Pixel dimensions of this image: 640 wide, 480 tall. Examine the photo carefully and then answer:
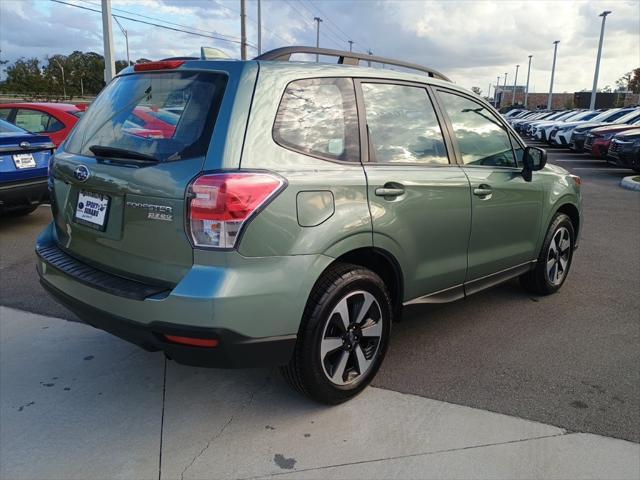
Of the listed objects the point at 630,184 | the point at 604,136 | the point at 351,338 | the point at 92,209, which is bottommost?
the point at 630,184

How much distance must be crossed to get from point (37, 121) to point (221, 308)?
8.04m

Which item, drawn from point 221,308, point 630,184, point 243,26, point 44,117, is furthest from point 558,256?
point 243,26

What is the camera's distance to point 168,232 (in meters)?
2.45

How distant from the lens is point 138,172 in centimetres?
254

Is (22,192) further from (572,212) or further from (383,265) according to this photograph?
(572,212)

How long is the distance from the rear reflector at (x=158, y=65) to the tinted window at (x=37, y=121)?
652cm

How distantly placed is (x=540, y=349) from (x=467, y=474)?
4.99 ft

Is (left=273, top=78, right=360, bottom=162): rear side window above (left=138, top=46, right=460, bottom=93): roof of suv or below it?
below

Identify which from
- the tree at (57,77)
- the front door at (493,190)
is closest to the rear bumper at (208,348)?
the front door at (493,190)

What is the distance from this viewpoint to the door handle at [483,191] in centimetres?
357

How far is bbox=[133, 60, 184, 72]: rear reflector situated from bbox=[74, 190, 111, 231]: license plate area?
0.74 m

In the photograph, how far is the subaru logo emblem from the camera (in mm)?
2793

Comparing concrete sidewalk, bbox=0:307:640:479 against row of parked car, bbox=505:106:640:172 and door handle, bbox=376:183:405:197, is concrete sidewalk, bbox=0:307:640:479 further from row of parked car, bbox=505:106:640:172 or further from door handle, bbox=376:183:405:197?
row of parked car, bbox=505:106:640:172

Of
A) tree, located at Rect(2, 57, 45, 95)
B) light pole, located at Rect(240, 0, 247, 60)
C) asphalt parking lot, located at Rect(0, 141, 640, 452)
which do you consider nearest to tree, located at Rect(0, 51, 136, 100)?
tree, located at Rect(2, 57, 45, 95)
